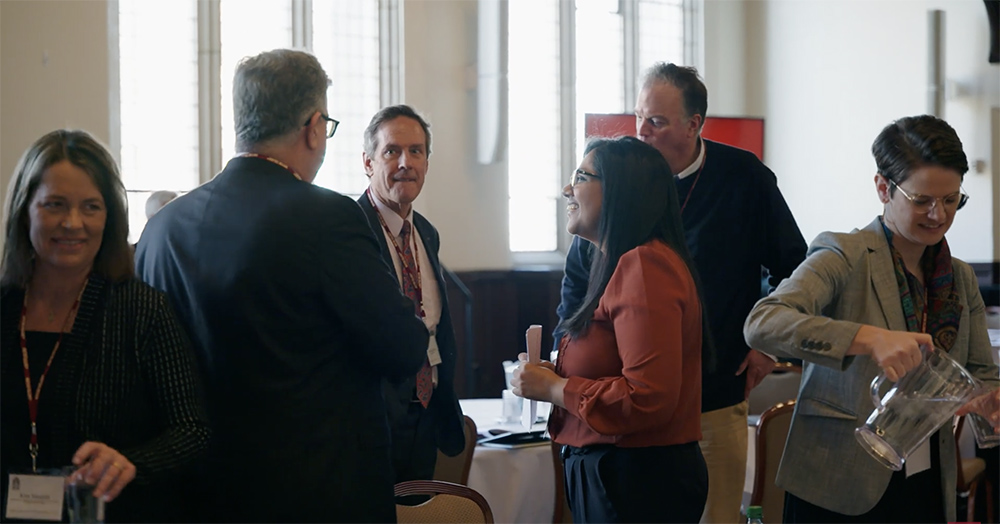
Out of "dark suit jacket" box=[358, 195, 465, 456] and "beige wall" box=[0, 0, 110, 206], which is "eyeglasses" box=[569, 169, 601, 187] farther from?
"beige wall" box=[0, 0, 110, 206]

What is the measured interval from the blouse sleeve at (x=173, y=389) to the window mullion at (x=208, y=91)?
5331 millimetres

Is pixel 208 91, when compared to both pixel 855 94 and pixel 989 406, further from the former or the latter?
pixel 989 406

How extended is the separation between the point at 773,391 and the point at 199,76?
4537 millimetres

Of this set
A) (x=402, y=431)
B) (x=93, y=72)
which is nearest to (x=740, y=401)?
(x=402, y=431)

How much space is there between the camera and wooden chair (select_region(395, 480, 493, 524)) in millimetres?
2264

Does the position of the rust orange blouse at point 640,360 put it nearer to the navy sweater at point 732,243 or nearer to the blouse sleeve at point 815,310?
the blouse sleeve at point 815,310

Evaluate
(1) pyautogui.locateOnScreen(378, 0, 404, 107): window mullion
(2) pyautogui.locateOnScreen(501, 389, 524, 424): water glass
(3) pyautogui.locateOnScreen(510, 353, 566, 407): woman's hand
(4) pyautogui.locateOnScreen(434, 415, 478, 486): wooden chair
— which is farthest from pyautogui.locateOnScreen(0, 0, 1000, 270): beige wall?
(3) pyautogui.locateOnScreen(510, 353, 566, 407): woman's hand

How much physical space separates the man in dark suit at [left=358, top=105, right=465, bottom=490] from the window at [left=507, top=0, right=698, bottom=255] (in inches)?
206

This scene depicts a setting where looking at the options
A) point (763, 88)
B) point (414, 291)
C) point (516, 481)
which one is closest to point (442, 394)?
point (414, 291)

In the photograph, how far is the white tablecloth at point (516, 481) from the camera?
124 inches

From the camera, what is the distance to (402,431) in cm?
258

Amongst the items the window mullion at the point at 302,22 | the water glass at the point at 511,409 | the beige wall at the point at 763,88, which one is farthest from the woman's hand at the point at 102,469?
the window mullion at the point at 302,22

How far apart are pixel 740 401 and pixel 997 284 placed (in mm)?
5267

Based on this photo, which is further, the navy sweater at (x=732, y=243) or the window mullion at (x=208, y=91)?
the window mullion at (x=208, y=91)
